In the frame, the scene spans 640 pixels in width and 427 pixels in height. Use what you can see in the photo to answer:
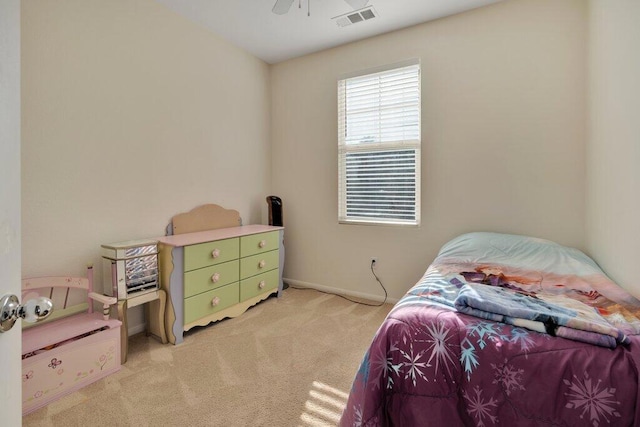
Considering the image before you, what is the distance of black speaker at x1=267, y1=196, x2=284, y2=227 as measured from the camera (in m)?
3.49

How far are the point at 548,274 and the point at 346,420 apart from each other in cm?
147

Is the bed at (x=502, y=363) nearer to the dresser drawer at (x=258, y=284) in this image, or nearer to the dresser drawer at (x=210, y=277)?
the dresser drawer at (x=210, y=277)

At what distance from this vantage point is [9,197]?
59cm

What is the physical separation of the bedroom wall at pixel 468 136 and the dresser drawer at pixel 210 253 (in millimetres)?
1115

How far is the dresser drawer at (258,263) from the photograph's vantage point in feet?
9.16

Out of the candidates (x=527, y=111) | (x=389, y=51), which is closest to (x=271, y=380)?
(x=527, y=111)

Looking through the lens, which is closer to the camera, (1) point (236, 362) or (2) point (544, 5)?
(1) point (236, 362)

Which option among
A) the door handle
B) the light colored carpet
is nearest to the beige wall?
the light colored carpet

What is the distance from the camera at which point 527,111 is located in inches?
97.0

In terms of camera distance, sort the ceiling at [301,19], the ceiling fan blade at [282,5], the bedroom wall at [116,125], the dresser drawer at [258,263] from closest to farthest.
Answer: the bedroom wall at [116,125] → the ceiling fan blade at [282,5] → the ceiling at [301,19] → the dresser drawer at [258,263]

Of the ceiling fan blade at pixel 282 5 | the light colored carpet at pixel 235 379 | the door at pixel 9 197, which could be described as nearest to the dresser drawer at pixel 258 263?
the light colored carpet at pixel 235 379

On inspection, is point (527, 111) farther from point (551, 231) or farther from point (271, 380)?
point (271, 380)

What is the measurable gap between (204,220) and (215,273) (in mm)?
660

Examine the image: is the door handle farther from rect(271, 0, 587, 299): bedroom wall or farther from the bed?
rect(271, 0, 587, 299): bedroom wall
